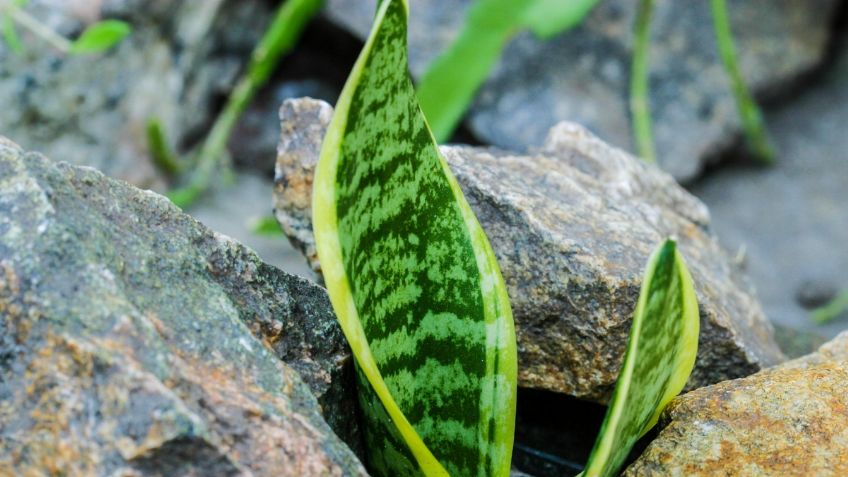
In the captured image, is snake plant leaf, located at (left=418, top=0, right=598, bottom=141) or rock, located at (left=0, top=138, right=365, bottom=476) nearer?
rock, located at (left=0, top=138, right=365, bottom=476)

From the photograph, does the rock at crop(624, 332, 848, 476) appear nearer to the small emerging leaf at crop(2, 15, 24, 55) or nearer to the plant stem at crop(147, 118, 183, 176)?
the small emerging leaf at crop(2, 15, 24, 55)

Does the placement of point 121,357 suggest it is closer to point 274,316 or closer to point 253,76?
point 274,316

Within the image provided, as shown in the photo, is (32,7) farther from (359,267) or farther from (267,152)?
(359,267)

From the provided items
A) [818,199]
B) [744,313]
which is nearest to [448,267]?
[744,313]

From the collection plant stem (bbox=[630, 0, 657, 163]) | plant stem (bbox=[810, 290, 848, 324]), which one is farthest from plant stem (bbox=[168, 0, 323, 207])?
plant stem (bbox=[810, 290, 848, 324])

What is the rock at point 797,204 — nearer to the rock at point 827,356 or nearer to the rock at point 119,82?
the rock at point 827,356

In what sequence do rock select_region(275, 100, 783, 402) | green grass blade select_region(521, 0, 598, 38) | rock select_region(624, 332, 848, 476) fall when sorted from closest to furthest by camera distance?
rock select_region(624, 332, 848, 476)
rock select_region(275, 100, 783, 402)
green grass blade select_region(521, 0, 598, 38)

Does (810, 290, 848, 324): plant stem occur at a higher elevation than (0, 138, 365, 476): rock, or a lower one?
higher

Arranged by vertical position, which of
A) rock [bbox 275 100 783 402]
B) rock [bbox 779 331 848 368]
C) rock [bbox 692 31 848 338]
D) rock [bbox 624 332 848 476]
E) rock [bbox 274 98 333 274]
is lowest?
rock [bbox 624 332 848 476]
